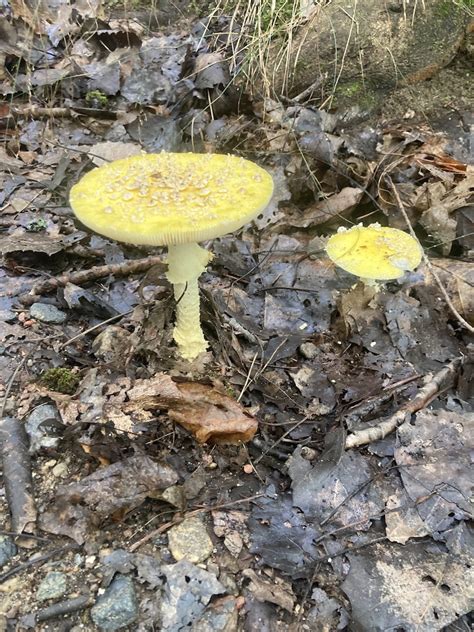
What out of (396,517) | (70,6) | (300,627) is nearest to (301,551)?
(300,627)

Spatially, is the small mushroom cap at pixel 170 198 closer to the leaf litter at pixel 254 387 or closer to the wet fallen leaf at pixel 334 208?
the leaf litter at pixel 254 387

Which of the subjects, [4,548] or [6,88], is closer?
[4,548]

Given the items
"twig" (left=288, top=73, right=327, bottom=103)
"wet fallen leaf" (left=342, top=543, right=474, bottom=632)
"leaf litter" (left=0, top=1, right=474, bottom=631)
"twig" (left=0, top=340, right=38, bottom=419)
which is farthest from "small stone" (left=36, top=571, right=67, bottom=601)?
"twig" (left=288, top=73, right=327, bottom=103)

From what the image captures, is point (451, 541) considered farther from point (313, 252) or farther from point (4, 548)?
point (313, 252)

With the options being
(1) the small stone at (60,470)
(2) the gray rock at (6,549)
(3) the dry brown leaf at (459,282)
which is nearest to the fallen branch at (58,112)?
(3) the dry brown leaf at (459,282)

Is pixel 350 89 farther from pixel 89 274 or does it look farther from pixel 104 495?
pixel 104 495

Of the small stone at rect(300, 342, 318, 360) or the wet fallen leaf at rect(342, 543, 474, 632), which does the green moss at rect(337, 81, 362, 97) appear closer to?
the small stone at rect(300, 342, 318, 360)
